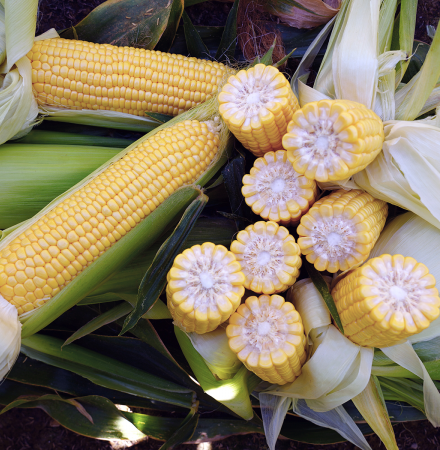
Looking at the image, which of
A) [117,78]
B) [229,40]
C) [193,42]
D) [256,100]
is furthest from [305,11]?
[117,78]

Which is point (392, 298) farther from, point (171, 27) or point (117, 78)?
point (171, 27)

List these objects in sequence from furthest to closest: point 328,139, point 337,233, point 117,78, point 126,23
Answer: point 126,23, point 117,78, point 337,233, point 328,139

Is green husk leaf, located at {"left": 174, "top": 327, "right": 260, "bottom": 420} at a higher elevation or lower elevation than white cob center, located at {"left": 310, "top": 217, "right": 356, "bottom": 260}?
lower

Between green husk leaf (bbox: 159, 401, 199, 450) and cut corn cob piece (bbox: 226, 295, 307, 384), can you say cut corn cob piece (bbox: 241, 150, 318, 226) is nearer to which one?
cut corn cob piece (bbox: 226, 295, 307, 384)

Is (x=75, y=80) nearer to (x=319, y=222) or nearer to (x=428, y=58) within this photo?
(x=319, y=222)

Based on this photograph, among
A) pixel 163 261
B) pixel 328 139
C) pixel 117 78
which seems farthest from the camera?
pixel 117 78

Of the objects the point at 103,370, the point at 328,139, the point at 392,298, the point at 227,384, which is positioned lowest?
the point at 103,370

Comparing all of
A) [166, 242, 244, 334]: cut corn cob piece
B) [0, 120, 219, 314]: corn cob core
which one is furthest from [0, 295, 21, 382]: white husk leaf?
[166, 242, 244, 334]: cut corn cob piece
